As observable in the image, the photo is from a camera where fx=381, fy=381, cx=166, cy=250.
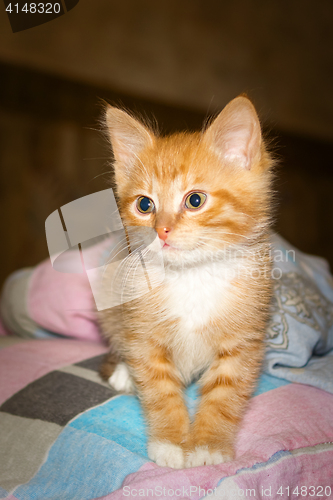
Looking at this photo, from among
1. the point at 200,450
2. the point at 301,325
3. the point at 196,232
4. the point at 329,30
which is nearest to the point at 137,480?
the point at 200,450

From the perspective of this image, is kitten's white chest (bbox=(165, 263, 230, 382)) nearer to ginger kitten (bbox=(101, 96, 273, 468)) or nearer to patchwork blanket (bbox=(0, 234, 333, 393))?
ginger kitten (bbox=(101, 96, 273, 468))

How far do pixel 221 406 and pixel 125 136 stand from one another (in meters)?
0.68

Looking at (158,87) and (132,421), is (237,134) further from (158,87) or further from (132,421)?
(158,87)

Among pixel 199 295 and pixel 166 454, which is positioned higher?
pixel 199 295

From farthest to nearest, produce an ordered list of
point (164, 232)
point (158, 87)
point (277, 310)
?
point (158, 87), point (277, 310), point (164, 232)

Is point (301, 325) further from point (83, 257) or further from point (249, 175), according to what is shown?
point (83, 257)

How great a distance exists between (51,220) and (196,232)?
12.8 inches

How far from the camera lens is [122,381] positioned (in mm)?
952

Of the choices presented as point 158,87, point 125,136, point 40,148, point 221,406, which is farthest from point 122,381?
point 158,87

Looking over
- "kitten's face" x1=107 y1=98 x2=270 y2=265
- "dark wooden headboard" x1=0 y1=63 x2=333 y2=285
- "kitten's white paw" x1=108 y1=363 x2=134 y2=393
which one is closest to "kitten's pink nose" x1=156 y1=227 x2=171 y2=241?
"kitten's face" x1=107 y1=98 x2=270 y2=265

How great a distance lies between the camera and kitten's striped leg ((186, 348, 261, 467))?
27.0 inches

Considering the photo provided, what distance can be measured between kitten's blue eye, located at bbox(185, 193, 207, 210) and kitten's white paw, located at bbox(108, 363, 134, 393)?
0.45m

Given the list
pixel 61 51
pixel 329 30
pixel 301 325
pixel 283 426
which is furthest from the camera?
pixel 329 30

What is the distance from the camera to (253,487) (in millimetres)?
598
